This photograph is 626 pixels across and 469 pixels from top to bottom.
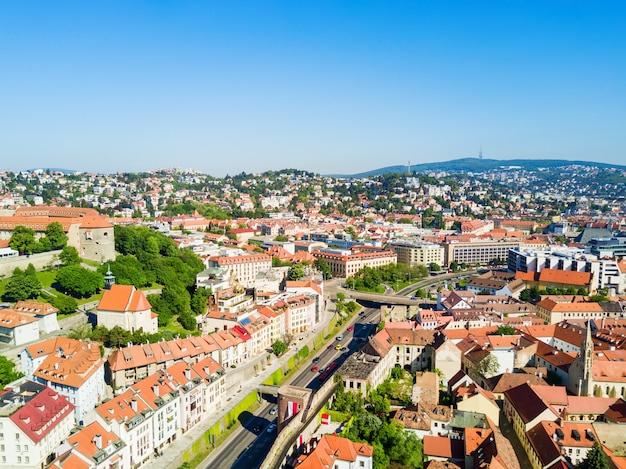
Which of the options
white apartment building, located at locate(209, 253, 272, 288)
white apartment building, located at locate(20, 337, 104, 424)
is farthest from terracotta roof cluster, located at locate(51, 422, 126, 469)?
white apartment building, located at locate(209, 253, 272, 288)

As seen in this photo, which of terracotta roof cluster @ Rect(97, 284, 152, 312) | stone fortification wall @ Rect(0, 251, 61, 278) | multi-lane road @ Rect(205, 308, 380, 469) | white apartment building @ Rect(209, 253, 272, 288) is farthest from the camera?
white apartment building @ Rect(209, 253, 272, 288)

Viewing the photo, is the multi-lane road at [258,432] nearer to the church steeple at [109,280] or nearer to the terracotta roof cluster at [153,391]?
the terracotta roof cluster at [153,391]

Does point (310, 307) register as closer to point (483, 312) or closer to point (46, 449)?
point (483, 312)

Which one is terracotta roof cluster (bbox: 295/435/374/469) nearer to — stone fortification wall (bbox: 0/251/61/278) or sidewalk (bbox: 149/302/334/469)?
sidewalk (bbox: 149/302/334/469)

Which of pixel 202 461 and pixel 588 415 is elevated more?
pixel 588 415

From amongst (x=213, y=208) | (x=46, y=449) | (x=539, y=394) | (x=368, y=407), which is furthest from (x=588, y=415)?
(x=213, y=208)

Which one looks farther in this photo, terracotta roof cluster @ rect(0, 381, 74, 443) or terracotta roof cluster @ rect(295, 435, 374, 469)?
terracotta roof cluster @ rect(0, 381, 74, 443)

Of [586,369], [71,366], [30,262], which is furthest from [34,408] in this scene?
[586,369]

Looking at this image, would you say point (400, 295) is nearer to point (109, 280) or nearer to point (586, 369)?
point (586, 369)
